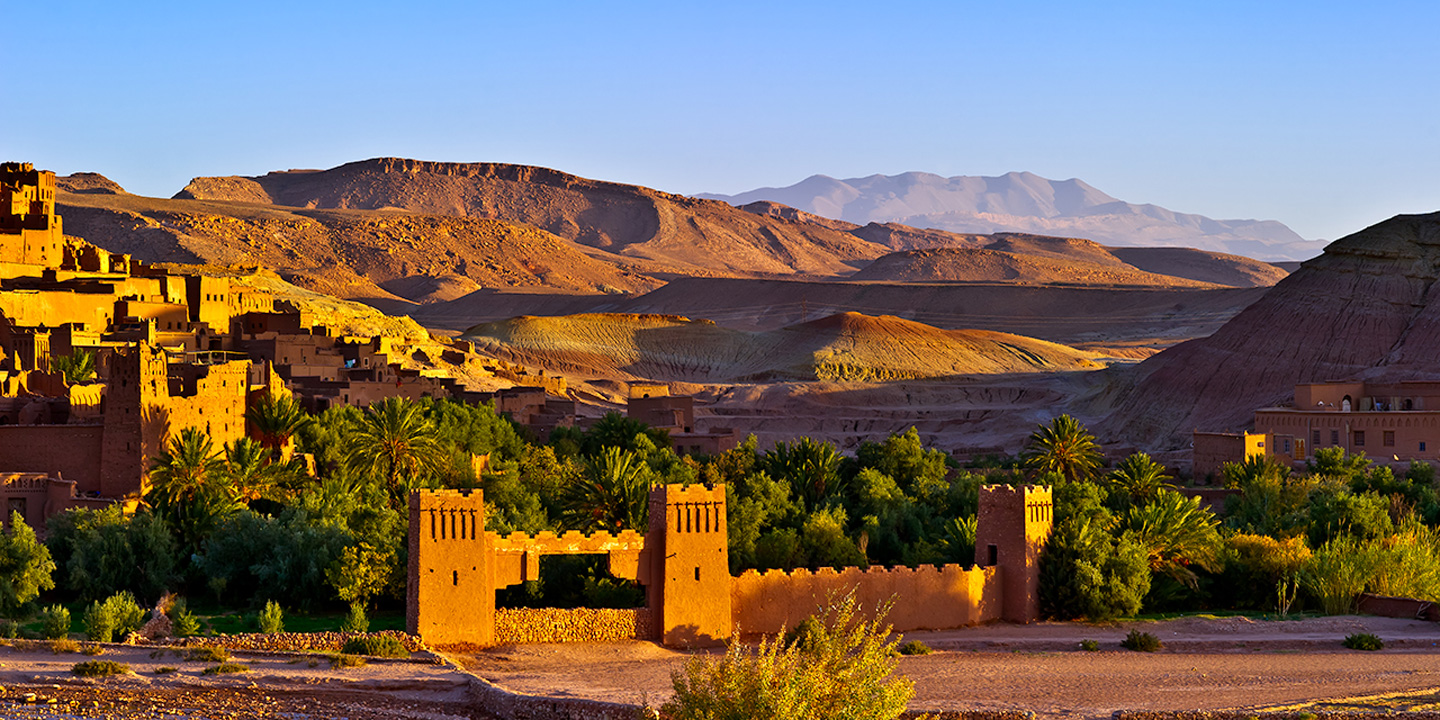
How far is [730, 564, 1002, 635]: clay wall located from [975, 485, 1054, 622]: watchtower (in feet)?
1.60

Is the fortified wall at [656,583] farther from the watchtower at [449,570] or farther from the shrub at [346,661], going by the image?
the shrub at [346,661]

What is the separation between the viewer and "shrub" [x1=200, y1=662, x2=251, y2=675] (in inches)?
838

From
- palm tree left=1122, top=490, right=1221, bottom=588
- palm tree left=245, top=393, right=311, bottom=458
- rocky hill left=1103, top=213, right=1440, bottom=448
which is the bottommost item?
palm tree left=1122, top=490, right=1221, bottom=588

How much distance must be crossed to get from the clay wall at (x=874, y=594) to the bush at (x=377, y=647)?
5090 mm

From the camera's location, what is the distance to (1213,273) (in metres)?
198

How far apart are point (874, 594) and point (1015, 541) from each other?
326 cm

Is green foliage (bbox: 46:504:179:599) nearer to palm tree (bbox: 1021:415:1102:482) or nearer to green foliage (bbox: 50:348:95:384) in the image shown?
green foliage (bbox: 50:348:95:384)

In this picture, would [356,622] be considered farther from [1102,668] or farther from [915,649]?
[1102,668]

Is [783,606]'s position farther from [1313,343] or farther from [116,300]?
[1313,343]

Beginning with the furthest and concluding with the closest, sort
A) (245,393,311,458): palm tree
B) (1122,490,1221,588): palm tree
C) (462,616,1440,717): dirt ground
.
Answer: (245,393,311,458): palm tree
(1122,490,1221,588): palm tree
(462,616,1440,717): dirt ground

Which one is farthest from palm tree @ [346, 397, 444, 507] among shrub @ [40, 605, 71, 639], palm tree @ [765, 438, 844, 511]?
shrub @ [40, 605, 71, 639]

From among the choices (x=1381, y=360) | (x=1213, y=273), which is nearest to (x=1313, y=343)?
(x=1381, y=360)

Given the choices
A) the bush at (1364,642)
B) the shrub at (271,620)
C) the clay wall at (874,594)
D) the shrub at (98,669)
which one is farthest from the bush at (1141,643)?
the shrub at (98,669)

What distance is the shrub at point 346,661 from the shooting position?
2202 cm
